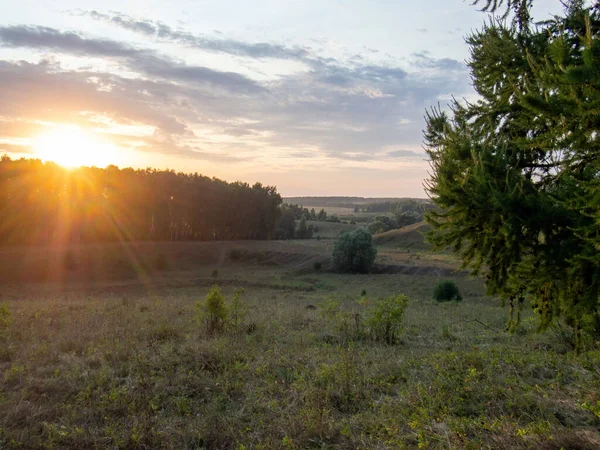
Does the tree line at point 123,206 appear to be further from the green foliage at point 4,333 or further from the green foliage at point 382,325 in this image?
the green foliage at point 382,325

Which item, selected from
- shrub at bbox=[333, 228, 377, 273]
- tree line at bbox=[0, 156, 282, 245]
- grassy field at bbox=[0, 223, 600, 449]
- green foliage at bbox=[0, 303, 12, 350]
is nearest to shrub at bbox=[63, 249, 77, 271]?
tree line at bbox=[0, 156, 282, 245]

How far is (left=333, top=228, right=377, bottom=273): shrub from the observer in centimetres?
A: 5347

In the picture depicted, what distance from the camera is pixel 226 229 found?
67000mm

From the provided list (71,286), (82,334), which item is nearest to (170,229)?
(71,286)

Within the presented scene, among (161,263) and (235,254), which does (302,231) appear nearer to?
(235,254)

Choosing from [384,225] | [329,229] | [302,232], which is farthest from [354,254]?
[329,229]

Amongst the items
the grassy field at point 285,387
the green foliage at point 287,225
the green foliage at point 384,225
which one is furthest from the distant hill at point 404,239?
the grassy field at point 285,387

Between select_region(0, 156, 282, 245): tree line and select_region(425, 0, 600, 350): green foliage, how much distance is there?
51.4m

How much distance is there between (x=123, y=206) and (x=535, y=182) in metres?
56.9

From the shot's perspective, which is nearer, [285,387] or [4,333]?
[285,387]

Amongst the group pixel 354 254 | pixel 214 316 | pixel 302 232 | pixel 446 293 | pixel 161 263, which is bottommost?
pixel 161 263

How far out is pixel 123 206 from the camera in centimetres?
5716

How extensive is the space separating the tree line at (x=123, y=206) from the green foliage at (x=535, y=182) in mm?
51419

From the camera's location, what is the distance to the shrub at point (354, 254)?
53.5 m
